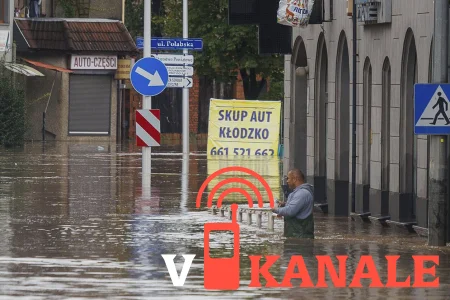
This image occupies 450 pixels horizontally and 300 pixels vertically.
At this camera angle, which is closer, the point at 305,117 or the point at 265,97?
the point at 305,117

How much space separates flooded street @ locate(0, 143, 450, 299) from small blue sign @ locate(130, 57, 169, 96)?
177cm

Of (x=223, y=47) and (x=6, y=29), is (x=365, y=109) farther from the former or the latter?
(x=223, y=47)

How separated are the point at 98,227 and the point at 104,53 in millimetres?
43347

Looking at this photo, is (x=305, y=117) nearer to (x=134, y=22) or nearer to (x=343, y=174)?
(x=343, y=174)

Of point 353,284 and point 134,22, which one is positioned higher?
point 134,22

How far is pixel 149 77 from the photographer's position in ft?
96.4

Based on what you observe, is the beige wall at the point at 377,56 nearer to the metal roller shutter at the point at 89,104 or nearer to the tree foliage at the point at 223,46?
the tree foliage at the point at 223,46

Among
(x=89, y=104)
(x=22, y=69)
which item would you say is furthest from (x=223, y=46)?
(x=22, y=69)

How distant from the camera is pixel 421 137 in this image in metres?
21.1

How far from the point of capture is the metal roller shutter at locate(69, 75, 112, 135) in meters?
62.1

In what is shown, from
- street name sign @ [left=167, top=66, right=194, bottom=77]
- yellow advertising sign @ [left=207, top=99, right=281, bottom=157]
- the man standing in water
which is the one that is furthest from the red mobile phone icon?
street name sign @ [left=167, top=66, right=194, bottom=77]

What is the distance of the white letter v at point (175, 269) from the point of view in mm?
13265

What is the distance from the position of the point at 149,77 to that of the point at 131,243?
12.3m

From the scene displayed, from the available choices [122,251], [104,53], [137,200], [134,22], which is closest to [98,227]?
[122,251]
